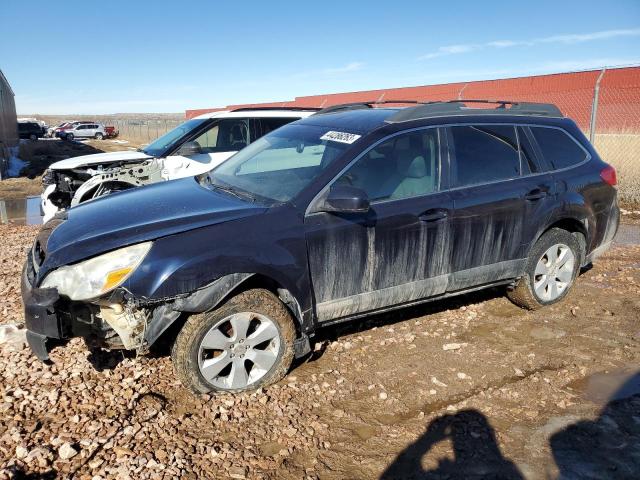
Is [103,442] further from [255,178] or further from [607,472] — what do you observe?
[607,472]

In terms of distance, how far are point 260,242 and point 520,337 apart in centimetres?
255

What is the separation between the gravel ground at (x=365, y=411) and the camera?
2.88 meters

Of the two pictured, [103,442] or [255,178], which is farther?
[255,178]

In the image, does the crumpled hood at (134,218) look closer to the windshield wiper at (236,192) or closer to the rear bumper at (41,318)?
the windshield wiper at (236,192)

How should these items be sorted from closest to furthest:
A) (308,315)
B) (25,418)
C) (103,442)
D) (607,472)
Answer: (607,472) < (103,442) < (25,418) < (308,315)

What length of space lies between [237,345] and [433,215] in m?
1.76

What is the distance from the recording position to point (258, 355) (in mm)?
3480

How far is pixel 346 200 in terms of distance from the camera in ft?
11.3

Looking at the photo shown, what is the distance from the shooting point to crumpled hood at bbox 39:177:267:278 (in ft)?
10.5

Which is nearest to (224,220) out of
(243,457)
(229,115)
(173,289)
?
(173,289)

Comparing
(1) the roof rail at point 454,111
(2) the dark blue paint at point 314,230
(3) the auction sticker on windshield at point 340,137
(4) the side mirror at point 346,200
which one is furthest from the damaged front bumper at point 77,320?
(1) the roof rail at point 454,111

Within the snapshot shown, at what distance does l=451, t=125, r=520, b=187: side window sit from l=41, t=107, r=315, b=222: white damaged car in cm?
409

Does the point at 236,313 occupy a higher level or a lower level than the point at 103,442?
higher

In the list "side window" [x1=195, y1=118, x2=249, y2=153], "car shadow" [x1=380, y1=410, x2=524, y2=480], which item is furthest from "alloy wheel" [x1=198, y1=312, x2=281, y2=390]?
"side window" [x1=195, y1=118, x2=249, y2=153]
